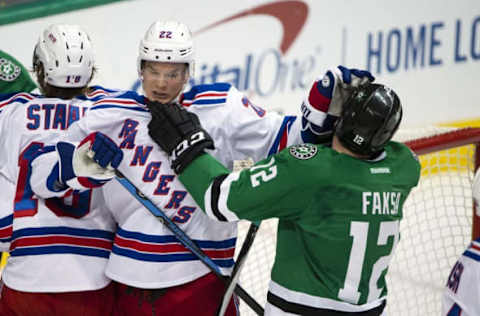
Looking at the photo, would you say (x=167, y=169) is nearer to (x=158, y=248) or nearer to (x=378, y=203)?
(x=158, y=248)

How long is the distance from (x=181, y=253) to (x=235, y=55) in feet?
11.3

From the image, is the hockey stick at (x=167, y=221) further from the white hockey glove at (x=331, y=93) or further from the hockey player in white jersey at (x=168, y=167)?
the white hockey glove at (x=331, y=93)

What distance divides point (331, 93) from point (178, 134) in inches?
14.8

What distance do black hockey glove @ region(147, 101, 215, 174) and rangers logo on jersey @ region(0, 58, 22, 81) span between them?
0.72m

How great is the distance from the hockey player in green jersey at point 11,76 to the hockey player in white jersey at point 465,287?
1.44 metres

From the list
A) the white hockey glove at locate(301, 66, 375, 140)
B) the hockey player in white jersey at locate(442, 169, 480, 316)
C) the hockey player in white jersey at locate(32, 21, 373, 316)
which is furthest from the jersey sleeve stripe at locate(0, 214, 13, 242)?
the hockey player in white jersey at locate(442, 169, 480, 316)

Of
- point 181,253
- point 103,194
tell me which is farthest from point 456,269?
point 103,194

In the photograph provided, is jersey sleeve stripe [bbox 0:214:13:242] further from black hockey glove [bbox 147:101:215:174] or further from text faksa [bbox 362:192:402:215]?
text faksa [bbox 362:192:402:215]

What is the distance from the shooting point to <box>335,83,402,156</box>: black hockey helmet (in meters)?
1.61

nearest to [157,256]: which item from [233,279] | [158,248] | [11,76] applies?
[158,248]

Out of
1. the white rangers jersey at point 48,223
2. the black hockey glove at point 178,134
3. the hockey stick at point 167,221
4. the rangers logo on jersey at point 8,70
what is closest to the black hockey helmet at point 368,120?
the black hockey glove at point 178,134

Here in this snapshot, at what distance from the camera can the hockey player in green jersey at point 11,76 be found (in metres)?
2.32

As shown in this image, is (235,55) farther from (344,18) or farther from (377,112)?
(377,112)

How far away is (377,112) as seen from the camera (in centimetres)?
162
